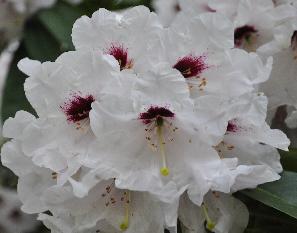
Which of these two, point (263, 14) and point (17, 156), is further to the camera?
point (263, 14)

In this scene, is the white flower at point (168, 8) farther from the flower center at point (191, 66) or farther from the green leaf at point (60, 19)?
the flower center at point (191, 66)

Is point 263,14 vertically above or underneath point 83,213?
above

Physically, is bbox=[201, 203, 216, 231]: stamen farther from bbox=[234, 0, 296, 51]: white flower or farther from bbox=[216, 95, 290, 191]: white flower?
bbox=[234, 0, 296, 51]: white flower

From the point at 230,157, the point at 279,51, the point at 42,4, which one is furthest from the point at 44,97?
the point at 42,4

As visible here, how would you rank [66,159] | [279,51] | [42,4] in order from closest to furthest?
[66,159] → [279,51] → [42,4]

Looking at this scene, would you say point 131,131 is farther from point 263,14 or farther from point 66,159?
point 263,14

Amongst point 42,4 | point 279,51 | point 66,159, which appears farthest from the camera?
point 42,4

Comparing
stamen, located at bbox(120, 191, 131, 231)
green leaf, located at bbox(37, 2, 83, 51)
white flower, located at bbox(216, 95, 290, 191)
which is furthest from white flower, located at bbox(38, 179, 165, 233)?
green leaf, located at bbox(37, 2, 83, 51)

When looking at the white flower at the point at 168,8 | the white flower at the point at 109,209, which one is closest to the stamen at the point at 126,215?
the white flower at the point at 109,209
